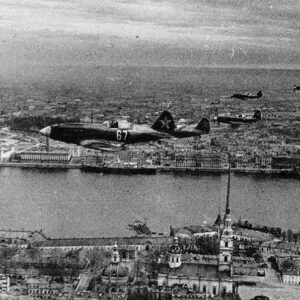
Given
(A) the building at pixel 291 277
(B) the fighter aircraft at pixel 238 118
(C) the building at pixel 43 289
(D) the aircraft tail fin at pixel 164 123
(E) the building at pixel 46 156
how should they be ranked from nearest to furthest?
(C) the building at pixel 43 289 < (A) the building at pixel 291 277 < (D) the aircraft tail fin at pixel 164 123 < (B) the fighter aircraft at pixel 238 118 < (E) the building at pixel 46 156

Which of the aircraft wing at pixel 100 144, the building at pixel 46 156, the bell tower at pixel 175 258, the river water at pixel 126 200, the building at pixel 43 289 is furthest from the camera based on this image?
the building at pixel 46 156

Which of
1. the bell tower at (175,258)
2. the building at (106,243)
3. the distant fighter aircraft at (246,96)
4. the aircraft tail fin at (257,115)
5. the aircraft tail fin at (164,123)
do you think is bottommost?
the building at (106,243)

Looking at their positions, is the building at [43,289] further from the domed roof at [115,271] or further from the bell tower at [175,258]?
the bell tower at [175,258]

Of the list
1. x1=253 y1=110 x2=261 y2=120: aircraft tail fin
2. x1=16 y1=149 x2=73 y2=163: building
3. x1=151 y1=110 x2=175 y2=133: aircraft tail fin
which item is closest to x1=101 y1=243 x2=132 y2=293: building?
x1=151 y1=110 x2=175 y2=133: aircraft tail fin

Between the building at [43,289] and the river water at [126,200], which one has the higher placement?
the building at [43,289]

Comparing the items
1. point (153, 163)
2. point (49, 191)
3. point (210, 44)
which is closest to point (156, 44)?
point (210, 44)

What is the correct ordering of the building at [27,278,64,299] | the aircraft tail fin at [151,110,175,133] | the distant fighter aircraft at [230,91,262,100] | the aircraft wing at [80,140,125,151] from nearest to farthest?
the building at [27,278,64,299] < the aircraft wing at [80,140,125,151] < the aircraft tail fin at [151,110,175,133] < the distant fighter aircraft at [230,91,262,100]

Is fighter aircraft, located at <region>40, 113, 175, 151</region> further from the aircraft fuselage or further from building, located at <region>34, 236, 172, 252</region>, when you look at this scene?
building, located at <region>34, 236, 172, 252</region>

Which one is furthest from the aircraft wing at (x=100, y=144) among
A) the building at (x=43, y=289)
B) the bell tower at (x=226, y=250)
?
the building at (x=43, y=289)
